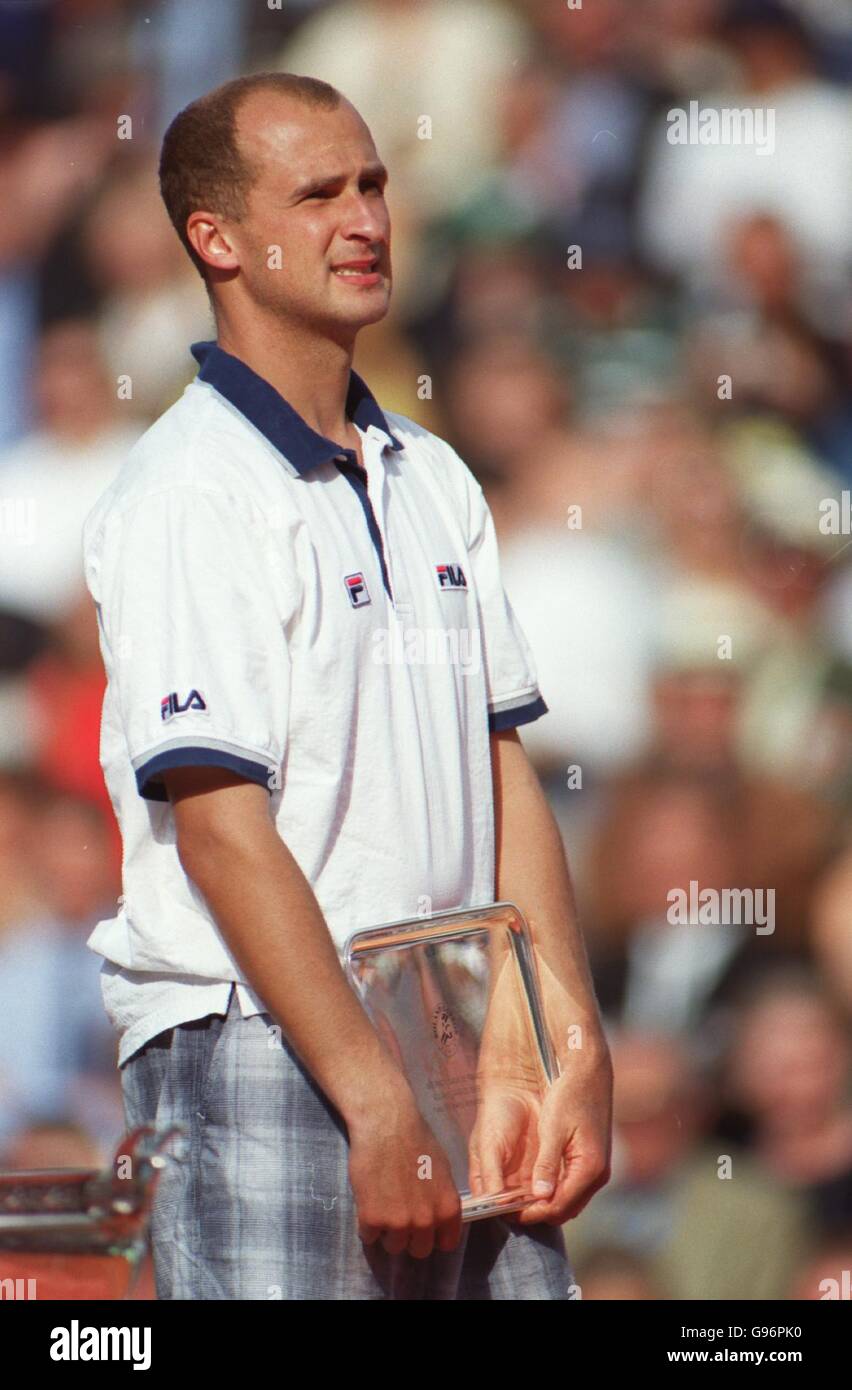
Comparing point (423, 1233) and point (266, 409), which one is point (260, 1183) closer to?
point (423, 1233)

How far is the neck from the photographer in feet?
A: 6.31

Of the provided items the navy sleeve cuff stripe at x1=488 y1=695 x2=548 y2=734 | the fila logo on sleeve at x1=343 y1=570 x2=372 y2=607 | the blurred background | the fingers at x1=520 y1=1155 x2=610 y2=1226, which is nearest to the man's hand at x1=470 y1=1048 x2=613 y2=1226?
the fingers at x1=520 y1=1155 x2=610 y2=1226

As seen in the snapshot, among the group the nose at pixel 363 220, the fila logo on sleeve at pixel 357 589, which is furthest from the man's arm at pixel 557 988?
the nose at pixel 363 220

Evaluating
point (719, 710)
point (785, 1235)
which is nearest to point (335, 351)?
point (719, 710)

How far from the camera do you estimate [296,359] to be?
1.93 metres

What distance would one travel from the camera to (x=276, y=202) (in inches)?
74.8

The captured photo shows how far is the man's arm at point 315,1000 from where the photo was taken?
5.49 feet

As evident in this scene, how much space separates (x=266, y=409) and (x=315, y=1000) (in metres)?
0.62

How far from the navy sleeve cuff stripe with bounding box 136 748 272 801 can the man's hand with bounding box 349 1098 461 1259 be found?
33cm

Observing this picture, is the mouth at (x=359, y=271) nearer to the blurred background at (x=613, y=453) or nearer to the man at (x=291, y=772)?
the man at (x=291, y=772)

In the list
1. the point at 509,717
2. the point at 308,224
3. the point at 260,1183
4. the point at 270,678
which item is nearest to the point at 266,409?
the point at 308,224
